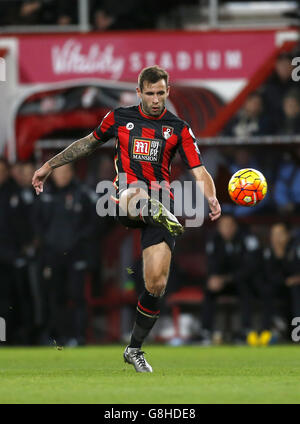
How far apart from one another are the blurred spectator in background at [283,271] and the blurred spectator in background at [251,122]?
137 centimetres

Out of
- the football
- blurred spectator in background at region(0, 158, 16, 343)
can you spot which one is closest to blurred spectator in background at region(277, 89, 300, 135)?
blurred spectator in background at region(0, 158, 16, 343)

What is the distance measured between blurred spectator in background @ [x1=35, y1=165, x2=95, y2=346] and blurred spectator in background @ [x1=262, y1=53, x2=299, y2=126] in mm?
2903

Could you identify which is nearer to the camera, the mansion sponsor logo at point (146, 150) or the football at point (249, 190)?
the mansion sponsor logo at point (146, 150)

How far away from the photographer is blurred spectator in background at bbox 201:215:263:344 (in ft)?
46.5

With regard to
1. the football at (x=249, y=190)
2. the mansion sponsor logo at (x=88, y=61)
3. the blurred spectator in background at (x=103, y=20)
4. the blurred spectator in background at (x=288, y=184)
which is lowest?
the football at (x=249, y=190)

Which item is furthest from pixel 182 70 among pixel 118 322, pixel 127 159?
pixel 127 159

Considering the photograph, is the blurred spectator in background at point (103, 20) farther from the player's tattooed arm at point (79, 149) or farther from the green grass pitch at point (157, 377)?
the player's tattooed arm at point (79, 149)

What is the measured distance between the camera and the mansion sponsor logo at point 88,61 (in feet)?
54.9

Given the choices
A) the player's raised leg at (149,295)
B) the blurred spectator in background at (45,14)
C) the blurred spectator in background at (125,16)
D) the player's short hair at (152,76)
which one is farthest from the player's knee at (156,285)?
the blurred spectator in background at (45,14)

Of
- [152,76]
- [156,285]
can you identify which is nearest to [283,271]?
[156,285]

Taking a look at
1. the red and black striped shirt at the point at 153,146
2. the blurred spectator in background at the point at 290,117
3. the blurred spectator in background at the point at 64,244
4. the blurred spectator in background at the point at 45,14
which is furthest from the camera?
the blurred spectator in background at the point at 45,14

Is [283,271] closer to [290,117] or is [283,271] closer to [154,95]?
[290,117]

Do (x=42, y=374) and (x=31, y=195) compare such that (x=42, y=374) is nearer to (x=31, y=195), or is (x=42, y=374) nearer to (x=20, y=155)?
(x=31, y=195)

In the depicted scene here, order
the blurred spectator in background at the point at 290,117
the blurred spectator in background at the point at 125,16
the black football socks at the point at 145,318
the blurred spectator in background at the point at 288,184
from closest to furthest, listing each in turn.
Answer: the black football socks at the point at 145,318 → the blurred spectator in background at the point at 288,184 → the blurred spectator in background at the point at 290,117 → the blurred spectator in background at the point at 125,16
